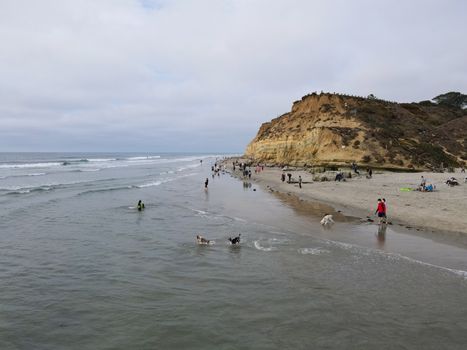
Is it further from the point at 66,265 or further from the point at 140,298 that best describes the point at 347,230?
the point at 66,265

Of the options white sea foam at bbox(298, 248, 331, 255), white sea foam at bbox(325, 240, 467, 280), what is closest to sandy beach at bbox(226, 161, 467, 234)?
white sea foam at bbox(325, 240, 467, 280)

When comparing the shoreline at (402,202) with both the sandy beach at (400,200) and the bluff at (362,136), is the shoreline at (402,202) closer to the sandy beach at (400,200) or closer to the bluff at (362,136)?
the sandy beach at (400,200)

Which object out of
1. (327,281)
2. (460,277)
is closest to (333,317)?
(327,281)

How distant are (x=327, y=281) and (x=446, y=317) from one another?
3569 mm

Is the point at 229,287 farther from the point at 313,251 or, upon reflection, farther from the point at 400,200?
the point at 400,200

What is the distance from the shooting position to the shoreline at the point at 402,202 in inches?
729

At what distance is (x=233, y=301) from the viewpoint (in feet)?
34.1

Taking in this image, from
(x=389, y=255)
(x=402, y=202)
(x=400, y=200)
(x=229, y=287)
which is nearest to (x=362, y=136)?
(x=400, y=200)

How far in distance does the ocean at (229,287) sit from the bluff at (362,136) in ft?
127

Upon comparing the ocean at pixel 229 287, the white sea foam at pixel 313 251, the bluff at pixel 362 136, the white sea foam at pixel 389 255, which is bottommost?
the ocean at pixel 229 287

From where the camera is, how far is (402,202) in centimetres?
2516

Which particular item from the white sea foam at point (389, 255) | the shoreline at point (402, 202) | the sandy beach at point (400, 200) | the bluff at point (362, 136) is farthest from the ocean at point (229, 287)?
the bluff at point (362, 136)

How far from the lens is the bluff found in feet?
185

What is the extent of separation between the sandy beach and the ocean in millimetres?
2555
